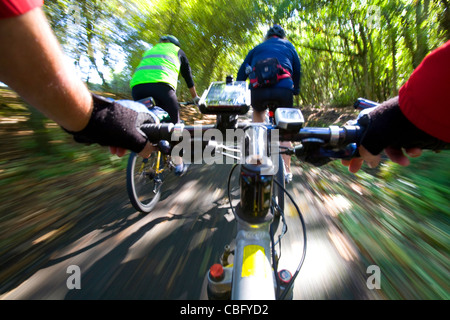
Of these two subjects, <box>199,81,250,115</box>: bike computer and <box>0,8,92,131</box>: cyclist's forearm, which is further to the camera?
<box>199,81,250,115</box>: bike computer

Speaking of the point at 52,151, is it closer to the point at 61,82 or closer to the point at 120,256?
the point at 120,256

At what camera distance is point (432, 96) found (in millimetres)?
654

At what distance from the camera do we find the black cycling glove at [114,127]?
0.74 meters

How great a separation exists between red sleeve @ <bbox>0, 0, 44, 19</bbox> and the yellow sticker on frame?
992 millimetres

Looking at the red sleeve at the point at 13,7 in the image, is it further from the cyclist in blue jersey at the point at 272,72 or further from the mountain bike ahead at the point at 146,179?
the cyclist in blue jersey at the point at 272,72

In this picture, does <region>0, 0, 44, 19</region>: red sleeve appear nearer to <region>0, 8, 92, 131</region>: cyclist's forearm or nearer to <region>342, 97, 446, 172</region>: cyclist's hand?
<region>0, 8, 92, 131</region>: cyclist's forearm

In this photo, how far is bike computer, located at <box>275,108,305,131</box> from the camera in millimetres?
795

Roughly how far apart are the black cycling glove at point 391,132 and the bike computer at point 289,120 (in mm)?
313

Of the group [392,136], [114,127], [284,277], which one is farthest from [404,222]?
[114,127]

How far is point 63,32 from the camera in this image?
3.72 metres

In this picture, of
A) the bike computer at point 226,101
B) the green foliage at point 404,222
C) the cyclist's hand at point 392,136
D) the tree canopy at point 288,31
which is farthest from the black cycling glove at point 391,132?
the tree canopy at point 288,31

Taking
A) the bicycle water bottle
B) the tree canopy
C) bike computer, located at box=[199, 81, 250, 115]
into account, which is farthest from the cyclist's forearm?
the tree canopy
